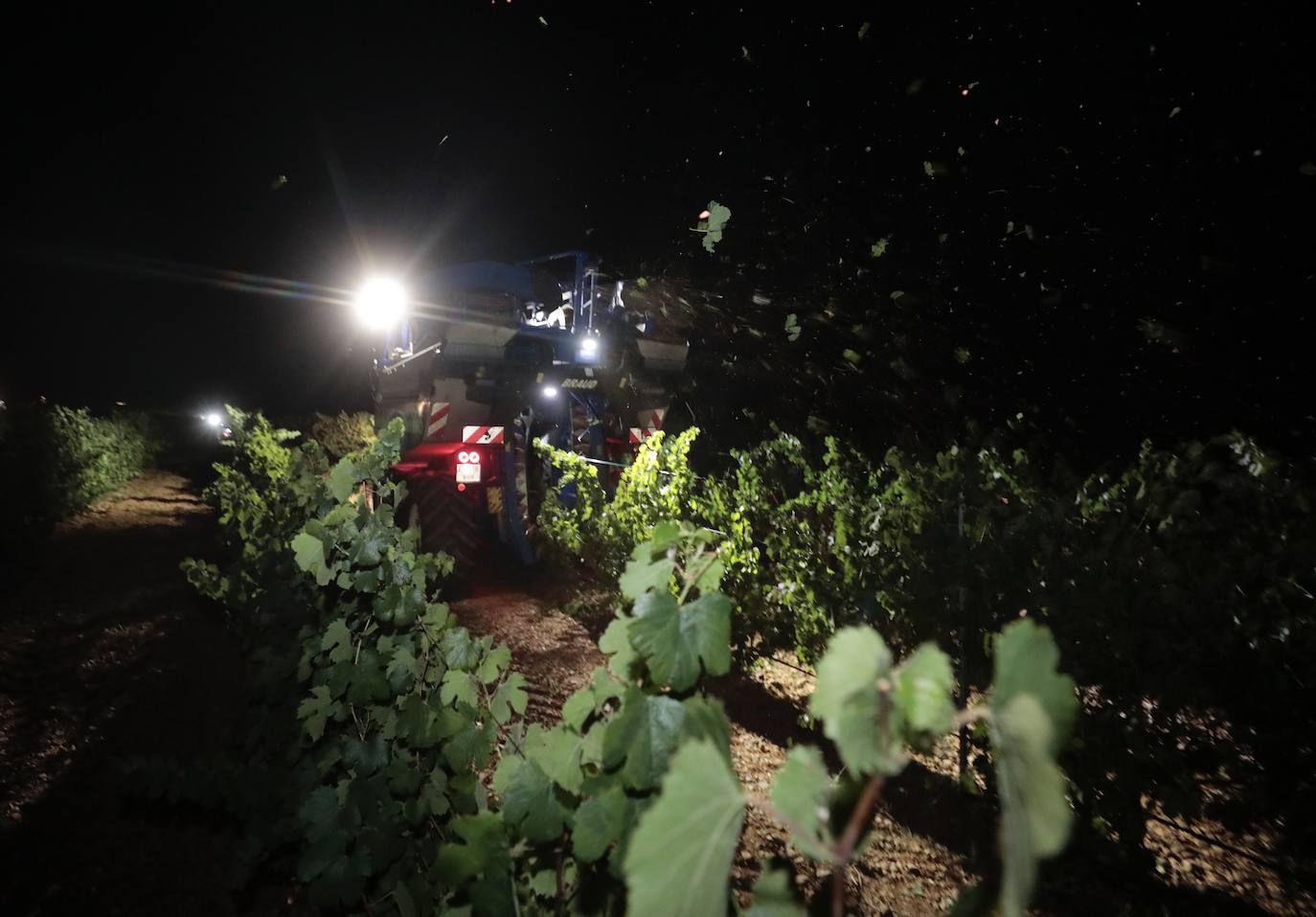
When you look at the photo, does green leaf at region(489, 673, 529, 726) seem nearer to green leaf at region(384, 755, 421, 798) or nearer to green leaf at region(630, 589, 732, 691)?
green leaf at region(384, 755, 421, 798)

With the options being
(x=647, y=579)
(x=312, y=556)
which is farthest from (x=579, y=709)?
(x=312, y=556)

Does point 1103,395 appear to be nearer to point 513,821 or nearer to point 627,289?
point 513,821

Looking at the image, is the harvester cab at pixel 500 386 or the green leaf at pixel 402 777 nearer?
the green leaf at pixel 402 777

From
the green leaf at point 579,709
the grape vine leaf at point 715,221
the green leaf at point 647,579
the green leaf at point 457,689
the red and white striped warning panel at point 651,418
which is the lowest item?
the green leaf at point 579,709

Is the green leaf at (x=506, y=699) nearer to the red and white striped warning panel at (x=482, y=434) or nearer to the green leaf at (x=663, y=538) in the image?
the green leaf at (x=663, y=538)

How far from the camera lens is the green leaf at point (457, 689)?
1.59 metres

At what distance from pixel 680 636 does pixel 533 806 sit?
0.49 m

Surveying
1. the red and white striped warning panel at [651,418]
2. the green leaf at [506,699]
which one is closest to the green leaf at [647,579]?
the green leaf at [506,699]

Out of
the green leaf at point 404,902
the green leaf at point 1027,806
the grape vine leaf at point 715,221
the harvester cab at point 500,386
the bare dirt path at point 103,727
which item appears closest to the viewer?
the green leaf at point 1027,806

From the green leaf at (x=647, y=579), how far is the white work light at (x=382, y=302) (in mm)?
6206

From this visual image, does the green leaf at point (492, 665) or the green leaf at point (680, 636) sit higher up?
the green leaf at point (492, 665)

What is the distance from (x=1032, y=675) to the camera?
53cm

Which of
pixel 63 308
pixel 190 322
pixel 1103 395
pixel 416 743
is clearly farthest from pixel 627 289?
pixel 63 308

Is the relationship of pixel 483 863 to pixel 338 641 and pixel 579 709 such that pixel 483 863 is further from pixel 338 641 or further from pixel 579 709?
pixel 338 641
